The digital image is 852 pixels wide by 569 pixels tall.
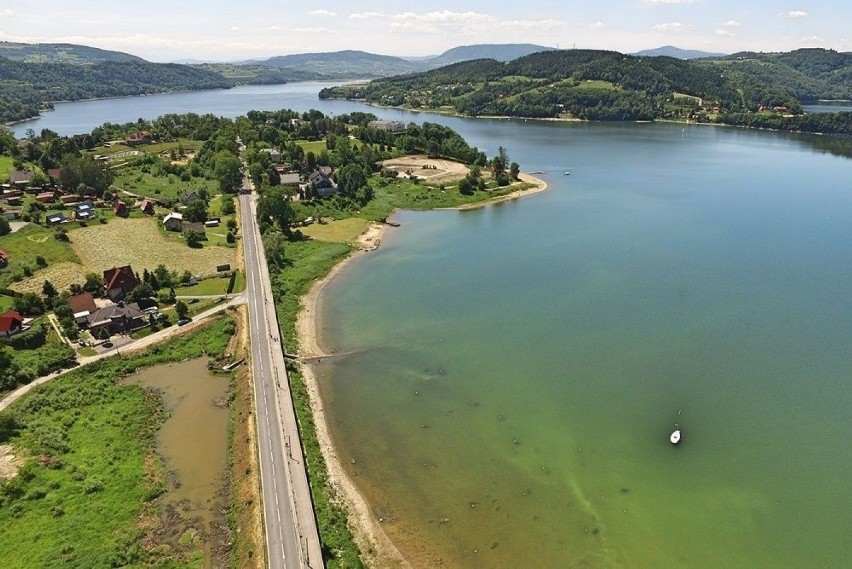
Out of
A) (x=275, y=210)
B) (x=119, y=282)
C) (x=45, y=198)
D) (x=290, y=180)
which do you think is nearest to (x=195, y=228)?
(x=275, y=210)

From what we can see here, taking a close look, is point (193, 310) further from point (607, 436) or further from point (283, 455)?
point (607, 436)

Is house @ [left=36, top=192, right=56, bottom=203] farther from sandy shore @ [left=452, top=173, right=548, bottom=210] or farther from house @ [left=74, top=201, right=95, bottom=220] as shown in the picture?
sandy shore @ [left=452, top=173, right=548, bottom=210]

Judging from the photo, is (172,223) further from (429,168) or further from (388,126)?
(388,126)

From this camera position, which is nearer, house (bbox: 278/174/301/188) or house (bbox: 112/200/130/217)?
house (bbox: 112/200/130/217)

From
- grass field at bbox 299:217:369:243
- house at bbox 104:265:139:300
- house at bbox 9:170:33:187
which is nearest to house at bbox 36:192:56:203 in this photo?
house at bbox 9:170:33:187

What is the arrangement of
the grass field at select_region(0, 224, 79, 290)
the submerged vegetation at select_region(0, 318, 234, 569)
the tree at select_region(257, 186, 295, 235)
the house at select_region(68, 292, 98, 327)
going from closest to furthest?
1. the submerged vegetation at select_region(0, 318, 234, 569)
2. the house at select_region(68, 292, 98, 327)
3. the grass field at select_region(0, 224, 79, 290)
4. the tree at select_region(257, 186, 295, 235)

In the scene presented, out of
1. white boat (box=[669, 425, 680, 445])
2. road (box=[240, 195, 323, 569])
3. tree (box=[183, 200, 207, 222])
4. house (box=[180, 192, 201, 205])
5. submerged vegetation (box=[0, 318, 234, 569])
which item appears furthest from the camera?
house (box=[180, 192, 201, 205])

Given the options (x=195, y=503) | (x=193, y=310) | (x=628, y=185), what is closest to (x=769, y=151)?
(x=628, y=185)
